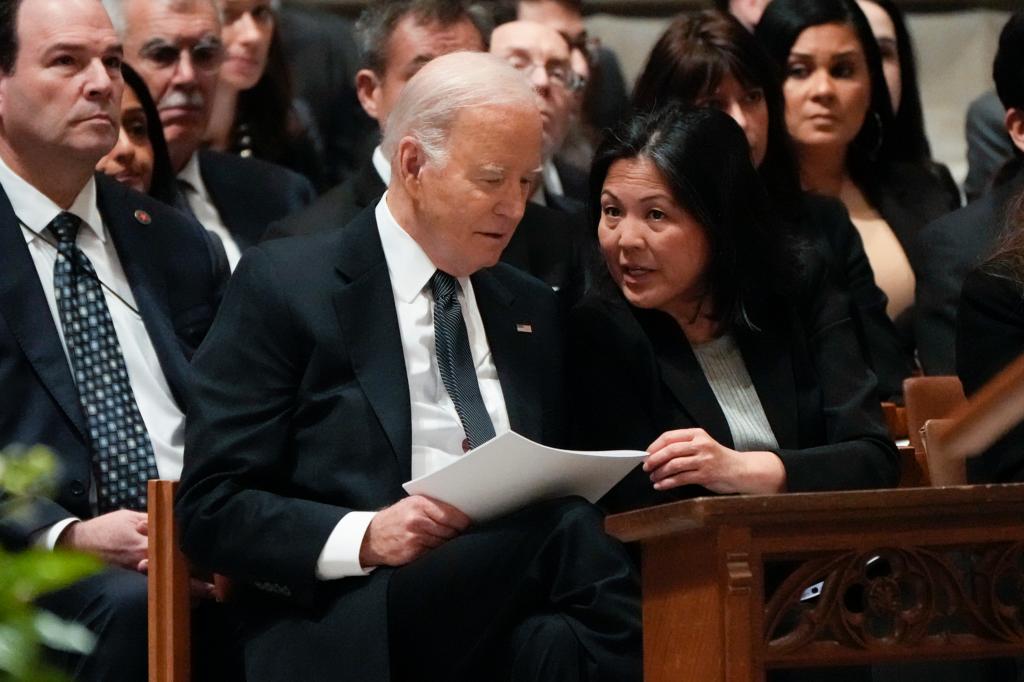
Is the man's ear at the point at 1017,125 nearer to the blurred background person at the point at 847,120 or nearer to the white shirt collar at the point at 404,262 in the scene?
the blurred background person at the point at 847,120

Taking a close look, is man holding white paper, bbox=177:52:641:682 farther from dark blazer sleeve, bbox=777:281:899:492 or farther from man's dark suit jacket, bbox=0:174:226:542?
dark blazer sleeve, bbox=777:281:899:492

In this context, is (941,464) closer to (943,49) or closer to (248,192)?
(248,192)

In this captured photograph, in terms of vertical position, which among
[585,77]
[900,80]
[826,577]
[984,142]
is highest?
[826,577]

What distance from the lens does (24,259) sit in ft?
9.24

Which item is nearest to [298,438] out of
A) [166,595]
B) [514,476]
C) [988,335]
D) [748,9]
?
[166,595]

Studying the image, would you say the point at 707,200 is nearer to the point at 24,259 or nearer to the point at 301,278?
the point at 301,278

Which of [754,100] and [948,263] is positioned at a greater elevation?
[754,100]

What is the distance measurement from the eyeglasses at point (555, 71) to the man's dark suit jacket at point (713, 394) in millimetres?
1455

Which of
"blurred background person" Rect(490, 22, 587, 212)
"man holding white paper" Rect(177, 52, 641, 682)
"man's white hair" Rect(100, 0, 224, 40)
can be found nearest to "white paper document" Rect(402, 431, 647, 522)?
"man holding white paper" Rect(177, 52, 641, 682)

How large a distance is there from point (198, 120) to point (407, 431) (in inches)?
63.6

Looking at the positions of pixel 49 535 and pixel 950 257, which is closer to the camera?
pixel 49 535

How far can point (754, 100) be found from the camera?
3.32 m

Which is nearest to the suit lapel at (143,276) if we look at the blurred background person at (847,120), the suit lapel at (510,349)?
the suit lapel at (510,349)

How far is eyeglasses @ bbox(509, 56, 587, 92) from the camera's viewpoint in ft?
13.6
